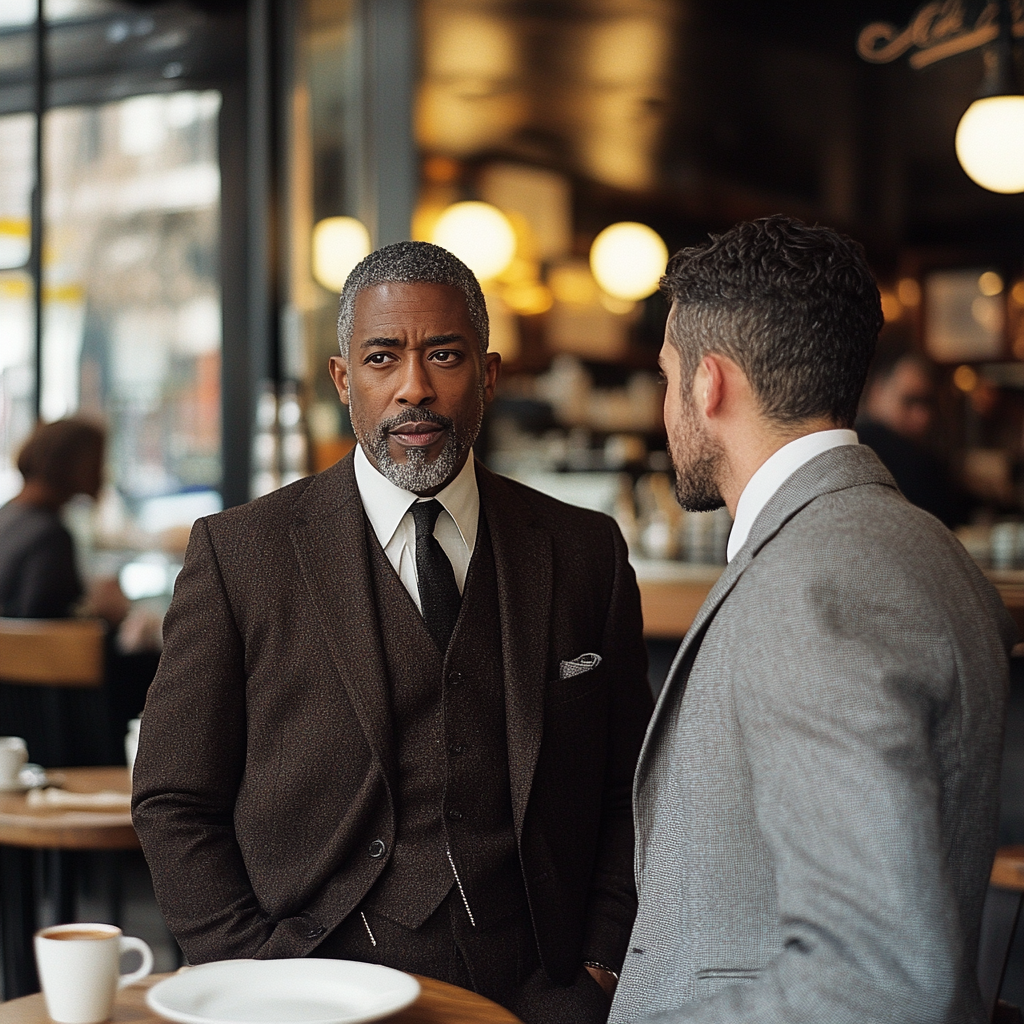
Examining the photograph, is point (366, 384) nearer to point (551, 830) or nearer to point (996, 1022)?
point (551, 830)

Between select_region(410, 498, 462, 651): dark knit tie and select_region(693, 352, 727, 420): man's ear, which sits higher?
select_region(693, 352, 727, 420): man's ear

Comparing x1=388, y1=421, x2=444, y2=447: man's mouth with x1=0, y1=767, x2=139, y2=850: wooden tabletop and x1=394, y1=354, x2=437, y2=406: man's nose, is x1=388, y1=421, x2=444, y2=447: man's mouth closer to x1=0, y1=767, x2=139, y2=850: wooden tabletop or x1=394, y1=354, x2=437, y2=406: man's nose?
x1=394, y1=354, x2=437, y2=406: man's nose

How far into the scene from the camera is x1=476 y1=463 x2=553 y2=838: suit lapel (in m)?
1.71

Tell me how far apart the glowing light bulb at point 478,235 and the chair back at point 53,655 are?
3.22 meters

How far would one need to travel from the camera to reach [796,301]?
135 cm

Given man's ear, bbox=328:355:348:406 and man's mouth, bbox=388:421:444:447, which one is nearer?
man's mouth, bbox=388:421:444:447

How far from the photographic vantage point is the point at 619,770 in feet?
6.23

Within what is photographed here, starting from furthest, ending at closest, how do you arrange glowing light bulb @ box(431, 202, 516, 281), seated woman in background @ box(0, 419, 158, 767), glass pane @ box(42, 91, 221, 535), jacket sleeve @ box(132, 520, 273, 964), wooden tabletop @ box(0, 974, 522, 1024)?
glowing light bulb @ box(431, 202, 516, 281) < glass pane @ box(42, 91, 221, 535) < seated woman in background @ box(0, 419, 158, 767) < jacket sleeve @ box(132, 520, 273, 964) < wooden tabletop @ box(0, 974, 522, 1024)

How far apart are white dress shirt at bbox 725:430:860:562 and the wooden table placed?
157cm

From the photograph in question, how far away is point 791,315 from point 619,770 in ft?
2.63

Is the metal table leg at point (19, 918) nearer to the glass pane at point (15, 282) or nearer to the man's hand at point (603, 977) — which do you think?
the man's hand at point (603, 977)

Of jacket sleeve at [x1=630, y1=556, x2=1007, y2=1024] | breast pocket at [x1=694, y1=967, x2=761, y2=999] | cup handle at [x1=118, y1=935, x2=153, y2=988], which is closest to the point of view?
jacket sleeve at [x1=630, y1=556, x2=1007, y2=1024]

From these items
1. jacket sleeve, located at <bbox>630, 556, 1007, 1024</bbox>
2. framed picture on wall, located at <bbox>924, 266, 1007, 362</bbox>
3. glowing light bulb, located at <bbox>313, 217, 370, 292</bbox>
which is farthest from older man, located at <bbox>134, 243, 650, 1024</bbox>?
framed picture on wall, located at <bbox>924, 266, 1007, 362</bbox>

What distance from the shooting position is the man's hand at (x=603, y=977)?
1.77m
